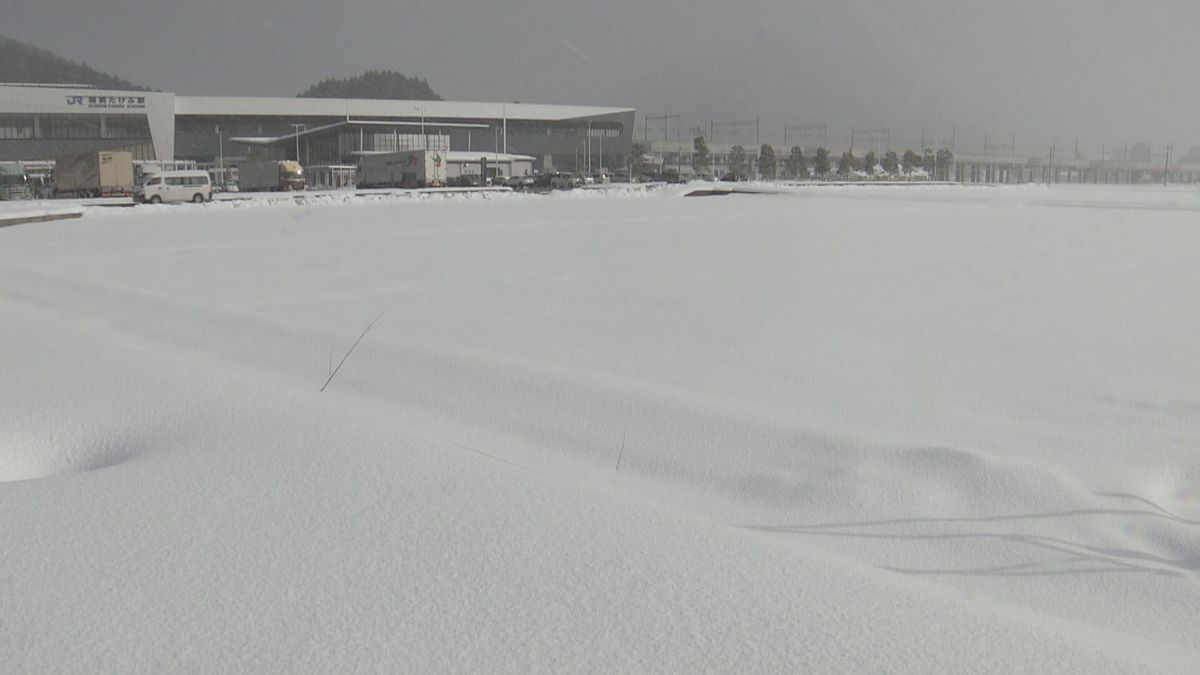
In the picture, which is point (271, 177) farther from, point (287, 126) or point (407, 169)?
point (287, 126)

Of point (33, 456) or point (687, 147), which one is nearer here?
point (33, 456)

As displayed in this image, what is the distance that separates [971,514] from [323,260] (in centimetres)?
1017

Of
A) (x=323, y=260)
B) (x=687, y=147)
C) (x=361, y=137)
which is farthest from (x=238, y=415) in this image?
(x=687, y=147)

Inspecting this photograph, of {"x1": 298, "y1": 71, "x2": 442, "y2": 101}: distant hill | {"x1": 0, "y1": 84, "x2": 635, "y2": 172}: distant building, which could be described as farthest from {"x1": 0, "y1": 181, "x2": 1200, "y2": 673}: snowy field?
{"x1": 298, "y1": 71, "x2": 442, "y2": 101}: distant hill

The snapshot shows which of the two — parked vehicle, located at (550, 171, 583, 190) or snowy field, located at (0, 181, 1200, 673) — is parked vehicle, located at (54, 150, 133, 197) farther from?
snowy field, located at (0, 181, 1200, 673)

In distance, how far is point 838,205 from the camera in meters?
27.3

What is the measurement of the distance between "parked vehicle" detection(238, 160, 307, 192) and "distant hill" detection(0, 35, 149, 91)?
399 feet

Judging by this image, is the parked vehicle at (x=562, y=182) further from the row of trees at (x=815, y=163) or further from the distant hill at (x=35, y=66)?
the distant hill at (x=35, y=66)

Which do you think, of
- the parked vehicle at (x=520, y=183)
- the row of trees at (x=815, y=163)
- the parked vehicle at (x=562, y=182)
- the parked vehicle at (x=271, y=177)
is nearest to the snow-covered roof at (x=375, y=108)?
the row of trees at (x=815, y=163)

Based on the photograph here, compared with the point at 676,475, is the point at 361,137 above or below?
above

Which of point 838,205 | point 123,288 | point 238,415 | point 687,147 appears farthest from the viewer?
point 687,147

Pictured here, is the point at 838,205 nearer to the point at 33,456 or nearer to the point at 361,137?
the point at 33,456

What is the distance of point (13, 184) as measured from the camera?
46.8 metres

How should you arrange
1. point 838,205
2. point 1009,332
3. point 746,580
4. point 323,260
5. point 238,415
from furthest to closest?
point 838,205
point 323,260
point 1009,332
point 238,415
point 746,580
